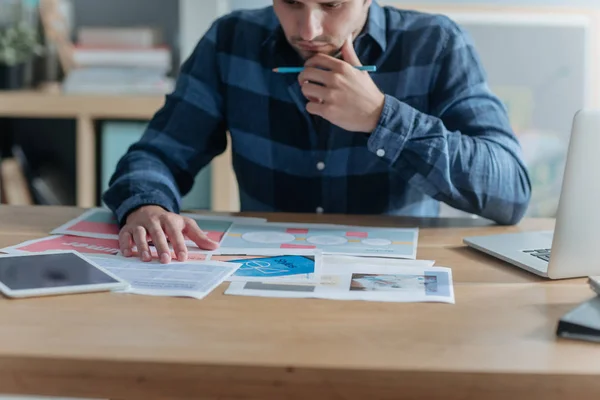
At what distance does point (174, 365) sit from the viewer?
2.23 ft

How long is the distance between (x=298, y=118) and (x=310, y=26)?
280 millimetres

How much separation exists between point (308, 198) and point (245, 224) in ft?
1.05

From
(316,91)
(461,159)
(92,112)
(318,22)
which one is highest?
(318,22)

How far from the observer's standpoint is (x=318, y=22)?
130cm

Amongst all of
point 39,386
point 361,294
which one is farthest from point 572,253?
point 39,386

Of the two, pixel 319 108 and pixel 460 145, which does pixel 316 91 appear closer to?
pixel 319 108

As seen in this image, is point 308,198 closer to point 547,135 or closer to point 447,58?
point 447,58

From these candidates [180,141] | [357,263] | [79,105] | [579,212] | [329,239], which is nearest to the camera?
[579,212]

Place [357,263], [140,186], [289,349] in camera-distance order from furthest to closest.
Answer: [140,186] < [357,263] < [289,349]

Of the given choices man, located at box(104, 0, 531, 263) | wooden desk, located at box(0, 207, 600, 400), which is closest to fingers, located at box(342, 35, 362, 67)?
man, located at box(104, 0, 531, 263)

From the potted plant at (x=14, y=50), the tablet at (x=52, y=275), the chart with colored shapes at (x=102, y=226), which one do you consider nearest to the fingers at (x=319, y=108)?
the chart with colored shapes at (x=102, y=226)

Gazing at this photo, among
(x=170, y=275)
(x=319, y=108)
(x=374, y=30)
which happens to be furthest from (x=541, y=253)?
(x=374, y=30)

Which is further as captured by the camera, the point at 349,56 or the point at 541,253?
the point at 349,56

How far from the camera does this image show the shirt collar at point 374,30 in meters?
1.51
